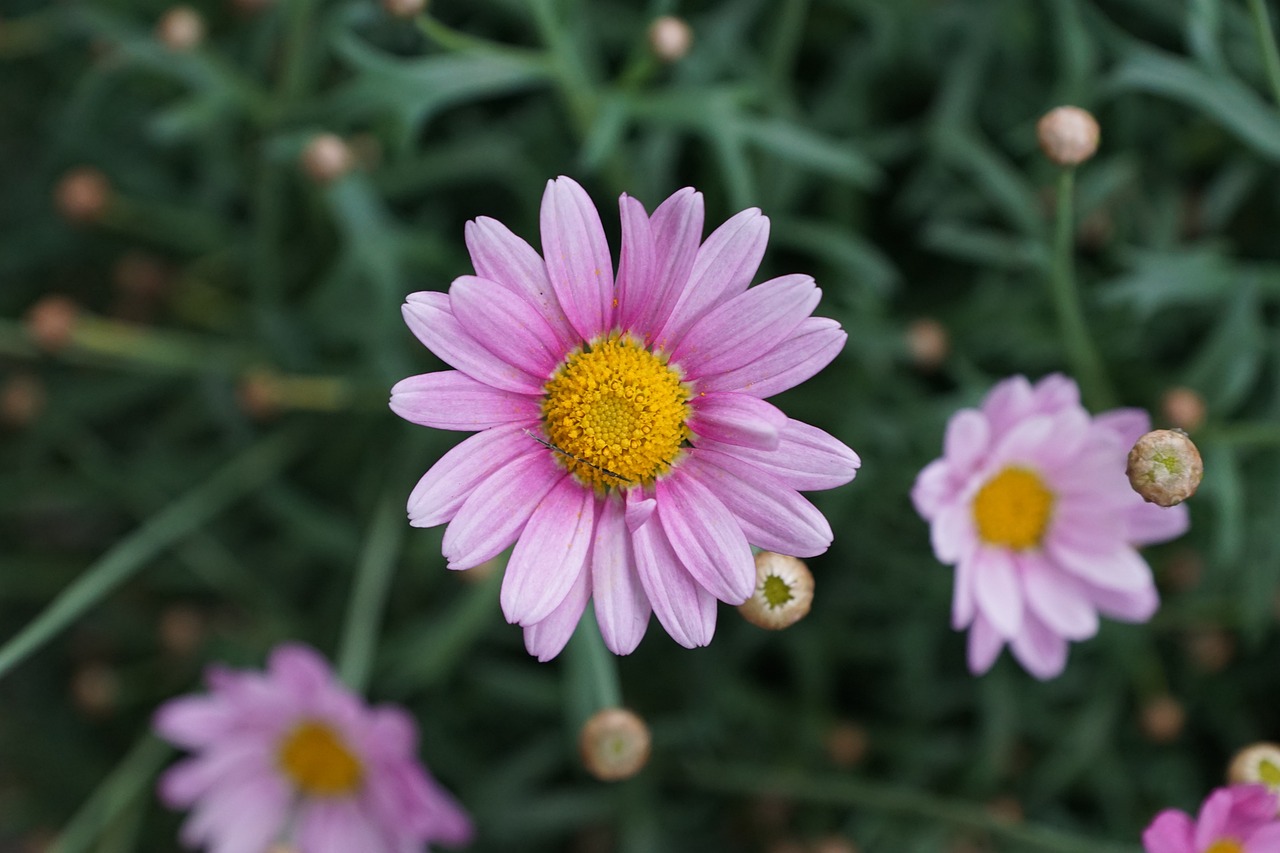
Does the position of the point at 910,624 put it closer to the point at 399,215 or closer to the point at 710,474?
the point at 710,474

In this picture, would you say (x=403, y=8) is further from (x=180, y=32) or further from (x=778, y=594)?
(x=778, y=594)

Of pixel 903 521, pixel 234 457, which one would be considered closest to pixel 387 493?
pixel 234 457

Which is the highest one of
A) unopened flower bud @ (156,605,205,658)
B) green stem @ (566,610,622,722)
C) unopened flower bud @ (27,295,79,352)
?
unopened flower bud @ (27,295,79,352)

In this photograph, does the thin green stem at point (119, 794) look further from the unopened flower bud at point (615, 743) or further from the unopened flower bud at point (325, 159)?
the unopened flower bud at point (325, 159)

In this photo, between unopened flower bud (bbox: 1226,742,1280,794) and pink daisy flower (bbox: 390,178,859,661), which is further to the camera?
unopened flower bud (bbox: 1226,742,1280,794)

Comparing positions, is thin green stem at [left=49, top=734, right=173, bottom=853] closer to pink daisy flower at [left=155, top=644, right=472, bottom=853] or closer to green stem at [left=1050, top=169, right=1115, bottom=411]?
pink daisy flower at [left=155, top=644, right=472, bottom=853]

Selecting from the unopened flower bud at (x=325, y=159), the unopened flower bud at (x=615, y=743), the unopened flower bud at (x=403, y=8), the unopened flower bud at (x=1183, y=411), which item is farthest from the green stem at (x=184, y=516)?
the unopened flower bud at (x=1183, y=411)

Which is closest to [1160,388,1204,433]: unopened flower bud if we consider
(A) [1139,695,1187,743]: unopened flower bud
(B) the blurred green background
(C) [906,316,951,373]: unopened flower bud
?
(B) the blurred green background
